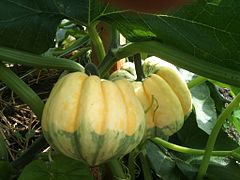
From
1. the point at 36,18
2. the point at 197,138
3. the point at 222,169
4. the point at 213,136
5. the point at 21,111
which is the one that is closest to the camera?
the point at 36,18

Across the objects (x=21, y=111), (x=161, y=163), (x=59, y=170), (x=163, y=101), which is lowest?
(x=21, y=111)

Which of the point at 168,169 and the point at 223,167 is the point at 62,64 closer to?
the point at 168,169

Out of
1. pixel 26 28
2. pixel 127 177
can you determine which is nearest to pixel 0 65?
pixel 26 28

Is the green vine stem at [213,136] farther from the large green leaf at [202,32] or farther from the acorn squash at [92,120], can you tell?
the acorn squash at [92,120]

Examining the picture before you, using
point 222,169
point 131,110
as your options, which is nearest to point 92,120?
point 131,110

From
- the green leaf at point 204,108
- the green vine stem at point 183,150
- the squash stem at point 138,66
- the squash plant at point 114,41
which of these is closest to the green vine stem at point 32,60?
the squash plant at point 114,41

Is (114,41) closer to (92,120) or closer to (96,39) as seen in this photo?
(96,39)

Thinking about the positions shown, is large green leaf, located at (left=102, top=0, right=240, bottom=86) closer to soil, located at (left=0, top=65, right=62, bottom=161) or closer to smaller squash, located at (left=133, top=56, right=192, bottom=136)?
smaller squash, located at (left=133, top=56, right=192, bottom=136)
